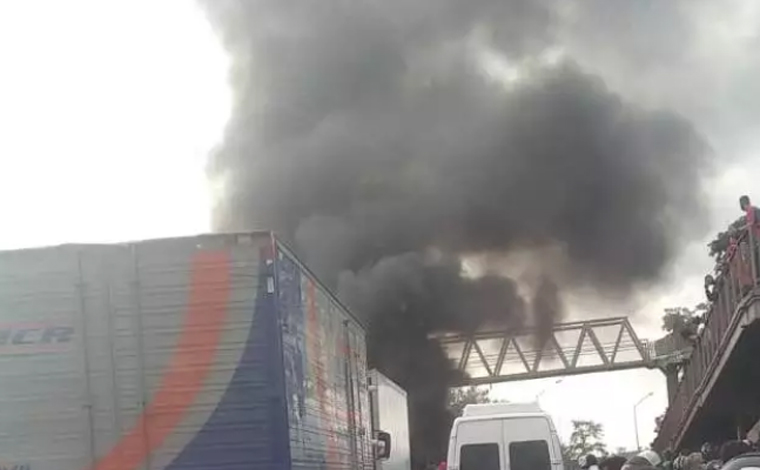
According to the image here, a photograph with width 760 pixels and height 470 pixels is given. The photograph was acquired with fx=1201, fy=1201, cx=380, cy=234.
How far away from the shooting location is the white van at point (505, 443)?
42.2ft

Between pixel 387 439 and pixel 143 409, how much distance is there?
8341 mm

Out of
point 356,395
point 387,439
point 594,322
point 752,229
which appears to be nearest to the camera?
point 752,229

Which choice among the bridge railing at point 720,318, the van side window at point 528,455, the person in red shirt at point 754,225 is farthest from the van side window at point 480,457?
the person in red shirt at point 754,225

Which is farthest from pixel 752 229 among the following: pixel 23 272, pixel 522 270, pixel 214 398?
pixel 522 270

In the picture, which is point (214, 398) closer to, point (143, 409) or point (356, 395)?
point (143, 409)

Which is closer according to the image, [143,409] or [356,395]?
[143,409]

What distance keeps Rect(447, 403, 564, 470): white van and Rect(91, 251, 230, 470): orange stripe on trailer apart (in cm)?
599

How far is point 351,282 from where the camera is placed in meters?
26.4

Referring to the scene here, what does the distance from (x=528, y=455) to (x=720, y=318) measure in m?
3.05

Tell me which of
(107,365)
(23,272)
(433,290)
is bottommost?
(107,365)

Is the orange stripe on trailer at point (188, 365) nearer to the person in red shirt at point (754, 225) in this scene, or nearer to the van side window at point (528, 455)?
the person in red shirt at point (754, 225)

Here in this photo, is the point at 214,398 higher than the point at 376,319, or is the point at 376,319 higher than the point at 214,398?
the point at 376,319

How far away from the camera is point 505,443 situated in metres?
12.9

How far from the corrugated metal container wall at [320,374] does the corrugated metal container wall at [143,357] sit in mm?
247
